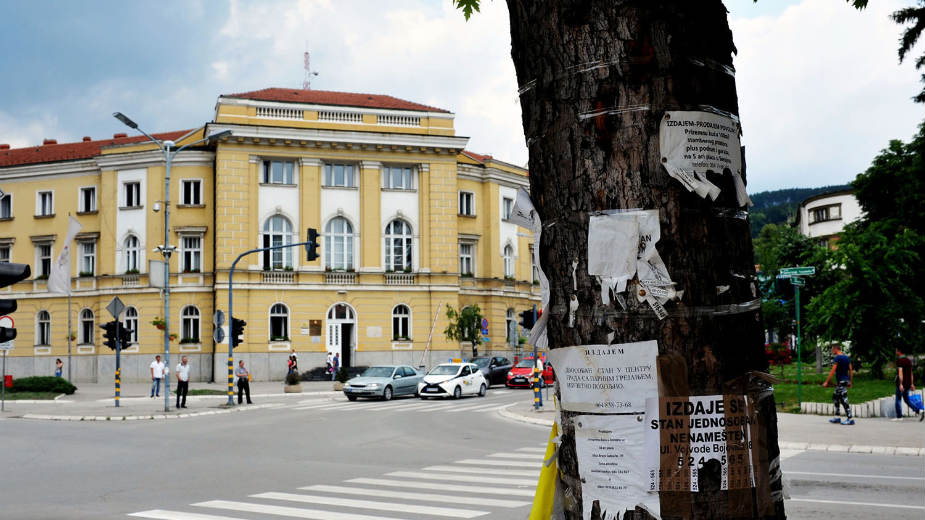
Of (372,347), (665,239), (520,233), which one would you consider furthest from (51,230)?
(665,239)

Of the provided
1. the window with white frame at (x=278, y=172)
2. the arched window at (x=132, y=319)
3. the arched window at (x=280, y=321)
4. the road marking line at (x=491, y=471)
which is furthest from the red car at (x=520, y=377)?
the road marking line at (x=491, y=471)

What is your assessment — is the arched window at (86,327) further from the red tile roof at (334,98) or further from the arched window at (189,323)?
the red tile roof at (334,98)

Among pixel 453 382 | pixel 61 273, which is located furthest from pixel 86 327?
pixel 453 382

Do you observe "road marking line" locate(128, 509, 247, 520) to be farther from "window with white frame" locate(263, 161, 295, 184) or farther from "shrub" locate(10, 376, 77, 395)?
"window with white frame" locate(263, 161, 295, 184)

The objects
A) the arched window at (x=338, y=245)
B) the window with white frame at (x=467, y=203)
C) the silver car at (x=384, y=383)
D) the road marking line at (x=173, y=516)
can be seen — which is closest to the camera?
the road marking line at (x=173, y=516)

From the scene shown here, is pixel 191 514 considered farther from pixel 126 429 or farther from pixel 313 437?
pixel 126 429

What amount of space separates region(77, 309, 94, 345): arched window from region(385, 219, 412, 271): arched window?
59.1 feet

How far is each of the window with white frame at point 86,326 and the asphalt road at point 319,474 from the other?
3116 centimetres

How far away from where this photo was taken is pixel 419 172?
52094mm

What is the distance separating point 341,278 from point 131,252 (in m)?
12.7

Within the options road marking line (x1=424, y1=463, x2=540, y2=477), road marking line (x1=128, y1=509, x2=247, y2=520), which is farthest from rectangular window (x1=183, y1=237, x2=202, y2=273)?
road marking line (x1=128, y1=509, x2=247, y2=520)

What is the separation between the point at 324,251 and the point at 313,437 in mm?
31738

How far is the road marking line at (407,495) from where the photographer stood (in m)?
9.86

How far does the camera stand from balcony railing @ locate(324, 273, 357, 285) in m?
49.7
